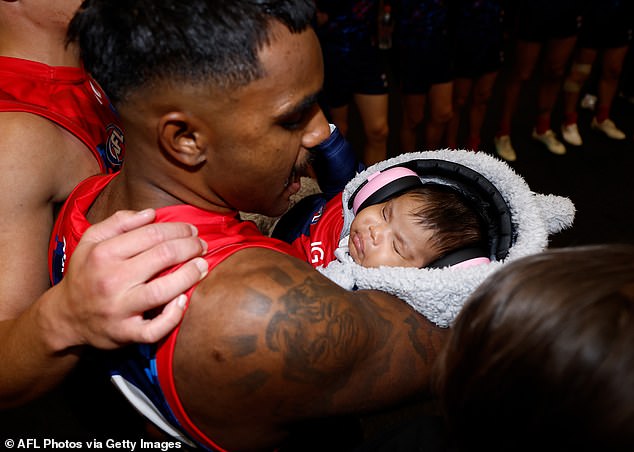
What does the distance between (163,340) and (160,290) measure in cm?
10

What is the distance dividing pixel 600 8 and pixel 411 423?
3132 mm

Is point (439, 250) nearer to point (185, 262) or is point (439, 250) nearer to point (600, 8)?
point (185, 262)

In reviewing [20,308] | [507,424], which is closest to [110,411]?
[20,308]

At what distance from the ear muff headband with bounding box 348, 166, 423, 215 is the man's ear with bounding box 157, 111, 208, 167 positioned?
578 millimetres

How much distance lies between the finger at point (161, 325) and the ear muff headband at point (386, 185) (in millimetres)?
718

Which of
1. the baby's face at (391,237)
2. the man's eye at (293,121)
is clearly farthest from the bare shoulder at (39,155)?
the baby's face at (391,237)

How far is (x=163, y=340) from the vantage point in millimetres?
754

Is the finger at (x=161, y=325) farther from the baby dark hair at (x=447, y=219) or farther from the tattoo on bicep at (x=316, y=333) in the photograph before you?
the baby dark hair at (x=447, y=219)

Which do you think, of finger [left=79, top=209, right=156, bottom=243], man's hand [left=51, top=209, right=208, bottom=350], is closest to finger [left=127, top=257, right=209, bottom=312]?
man's hand [left=51, top=209, right=208, bottom=350]

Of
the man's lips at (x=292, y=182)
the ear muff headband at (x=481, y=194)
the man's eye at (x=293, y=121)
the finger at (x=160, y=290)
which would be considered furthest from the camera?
the ear muff headband at (x=481, y=194)

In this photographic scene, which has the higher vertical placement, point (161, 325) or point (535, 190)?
point (161, 325)

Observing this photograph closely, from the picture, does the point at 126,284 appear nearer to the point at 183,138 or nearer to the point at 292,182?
the point at 183,138

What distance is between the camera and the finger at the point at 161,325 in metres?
0.70

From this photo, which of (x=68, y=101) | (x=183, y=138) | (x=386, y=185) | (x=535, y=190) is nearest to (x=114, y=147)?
(x=68, y=101)
